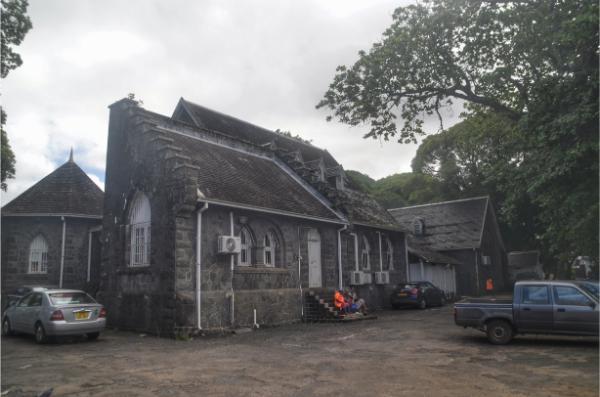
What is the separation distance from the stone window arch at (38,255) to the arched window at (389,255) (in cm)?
1719

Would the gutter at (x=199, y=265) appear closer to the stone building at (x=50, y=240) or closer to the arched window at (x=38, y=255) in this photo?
the stone building at (x=50, y=240)

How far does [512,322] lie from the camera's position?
41.1 ft

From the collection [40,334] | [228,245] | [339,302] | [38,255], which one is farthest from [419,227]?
[40,334]

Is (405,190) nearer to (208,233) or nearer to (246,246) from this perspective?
(246,246)

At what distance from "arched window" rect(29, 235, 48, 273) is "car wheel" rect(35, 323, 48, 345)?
909 centimetres

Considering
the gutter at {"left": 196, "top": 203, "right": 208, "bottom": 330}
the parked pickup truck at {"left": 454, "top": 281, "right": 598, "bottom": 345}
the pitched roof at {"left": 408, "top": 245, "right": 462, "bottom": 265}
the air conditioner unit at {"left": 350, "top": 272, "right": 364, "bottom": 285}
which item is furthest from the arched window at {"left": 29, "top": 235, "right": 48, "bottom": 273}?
the pitched roof at {"left": 408, "top": 245, "right": 462, "bottom": 265}

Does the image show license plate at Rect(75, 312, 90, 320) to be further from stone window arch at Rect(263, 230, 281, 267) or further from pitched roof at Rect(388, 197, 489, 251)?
pitched roof at Rect(388, 197, 489, 251)

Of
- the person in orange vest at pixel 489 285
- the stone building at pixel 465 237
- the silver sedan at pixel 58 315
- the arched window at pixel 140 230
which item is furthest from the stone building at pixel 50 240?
the person in orange vest at pixel 489 285

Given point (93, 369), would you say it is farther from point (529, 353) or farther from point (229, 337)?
point (529, 353)

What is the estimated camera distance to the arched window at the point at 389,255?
26.6m

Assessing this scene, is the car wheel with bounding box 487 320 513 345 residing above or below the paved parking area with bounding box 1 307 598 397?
above

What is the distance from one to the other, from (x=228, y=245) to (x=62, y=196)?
11516mm

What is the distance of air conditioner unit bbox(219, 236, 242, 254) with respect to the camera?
52.2 ft

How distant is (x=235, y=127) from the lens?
90.1 ft
